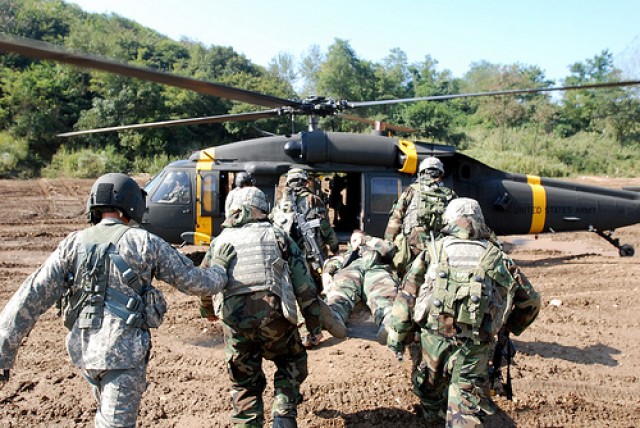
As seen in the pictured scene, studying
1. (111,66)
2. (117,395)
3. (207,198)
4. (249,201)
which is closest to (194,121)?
(207,198)

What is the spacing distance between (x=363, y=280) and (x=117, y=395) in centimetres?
277

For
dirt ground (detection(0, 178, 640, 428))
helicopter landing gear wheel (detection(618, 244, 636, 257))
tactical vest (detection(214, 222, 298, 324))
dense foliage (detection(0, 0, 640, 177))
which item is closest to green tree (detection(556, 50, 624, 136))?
dense foliage (detection(0, 0, 640, 177))

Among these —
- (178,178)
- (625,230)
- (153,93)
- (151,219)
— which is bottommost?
(625,230)

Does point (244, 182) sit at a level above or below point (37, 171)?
above

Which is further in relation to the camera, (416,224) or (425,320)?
(416,224)

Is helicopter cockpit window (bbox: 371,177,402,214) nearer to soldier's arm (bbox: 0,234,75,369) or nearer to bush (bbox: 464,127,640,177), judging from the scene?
soldier's arm (bbox: 0,234,75,369)

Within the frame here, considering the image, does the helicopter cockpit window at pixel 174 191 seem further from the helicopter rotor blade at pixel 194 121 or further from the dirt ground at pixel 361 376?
the dirt ground at pixel 361 376

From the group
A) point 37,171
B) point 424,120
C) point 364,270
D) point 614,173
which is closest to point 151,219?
point 364,270

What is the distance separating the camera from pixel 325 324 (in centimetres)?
365

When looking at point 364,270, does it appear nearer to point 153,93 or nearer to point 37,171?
point 37,171

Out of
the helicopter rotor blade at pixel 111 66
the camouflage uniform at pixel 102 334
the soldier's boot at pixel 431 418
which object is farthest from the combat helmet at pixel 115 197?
the soldier's boot at pixel 431 418

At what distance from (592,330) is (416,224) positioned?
2.32 metres

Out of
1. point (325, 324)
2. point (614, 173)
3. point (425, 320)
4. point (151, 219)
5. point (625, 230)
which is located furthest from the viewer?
point (614, 173)

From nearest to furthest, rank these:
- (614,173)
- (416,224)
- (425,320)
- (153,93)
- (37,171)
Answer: (425,320), (416,224), (37,171), (614,173), (153,93)
